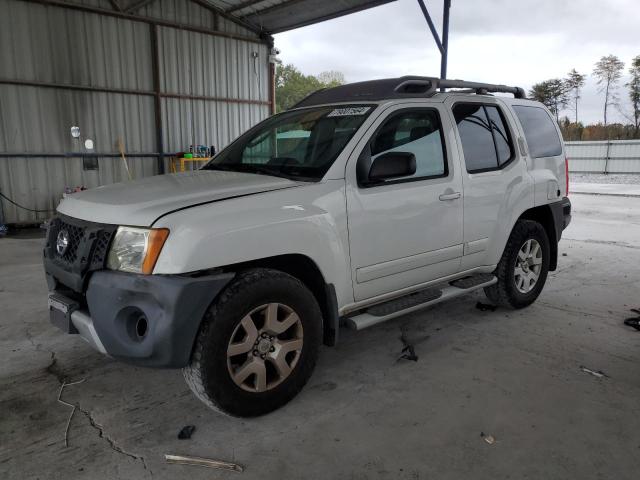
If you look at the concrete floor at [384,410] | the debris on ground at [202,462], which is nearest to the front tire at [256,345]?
the concrete floor at [384,410]

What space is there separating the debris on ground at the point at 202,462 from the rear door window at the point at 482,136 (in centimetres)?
262

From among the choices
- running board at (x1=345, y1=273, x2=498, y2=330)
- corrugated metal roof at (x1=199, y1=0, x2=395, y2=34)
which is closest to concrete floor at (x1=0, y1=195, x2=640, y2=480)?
running board at (x1=345, y1=273, x2=498, y2=330)

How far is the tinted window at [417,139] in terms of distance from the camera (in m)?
3.28

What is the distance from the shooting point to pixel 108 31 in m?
10.9

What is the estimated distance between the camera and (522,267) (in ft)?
14.6

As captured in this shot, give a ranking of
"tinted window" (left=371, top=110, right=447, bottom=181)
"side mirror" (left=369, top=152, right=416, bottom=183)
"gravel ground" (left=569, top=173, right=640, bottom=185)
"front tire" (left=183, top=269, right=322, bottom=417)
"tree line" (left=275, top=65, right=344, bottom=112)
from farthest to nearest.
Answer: "tree line" (left=275, top=65, right=344, bottom=112) → "gravel ground" (left=569, top=173, right=640, bottom=185) → "tinted window" (left=371, top=110, right=447, bottom=181) → "side mirror" (left=369, top=152, right=416, bottom=183) → "front tire" (left=183, top=269, right=322, bottom=417)

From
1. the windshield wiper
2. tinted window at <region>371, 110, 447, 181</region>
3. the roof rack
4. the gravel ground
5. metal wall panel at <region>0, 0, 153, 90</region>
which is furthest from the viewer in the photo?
the gravel ground

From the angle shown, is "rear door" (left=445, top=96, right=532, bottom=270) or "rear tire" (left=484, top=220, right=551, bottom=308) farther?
"rear tire" (left=484, top=220, right=551, bottom=308)

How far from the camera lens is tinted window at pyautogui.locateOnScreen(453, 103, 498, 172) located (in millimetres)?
3793

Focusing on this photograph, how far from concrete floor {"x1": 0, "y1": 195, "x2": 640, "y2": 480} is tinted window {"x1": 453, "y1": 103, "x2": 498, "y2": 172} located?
53.2 inches

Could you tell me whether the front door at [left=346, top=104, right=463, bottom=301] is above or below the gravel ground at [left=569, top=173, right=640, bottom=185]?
above

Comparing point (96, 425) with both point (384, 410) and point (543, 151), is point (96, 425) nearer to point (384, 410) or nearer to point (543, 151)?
point (384, 410)

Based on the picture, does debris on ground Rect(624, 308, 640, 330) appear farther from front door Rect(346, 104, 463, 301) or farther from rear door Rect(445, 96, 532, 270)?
front door Rect(346, 104, 463, 301)

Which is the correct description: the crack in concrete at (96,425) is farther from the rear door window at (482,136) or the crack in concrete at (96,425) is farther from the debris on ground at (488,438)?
the rear door window at (482,136)
